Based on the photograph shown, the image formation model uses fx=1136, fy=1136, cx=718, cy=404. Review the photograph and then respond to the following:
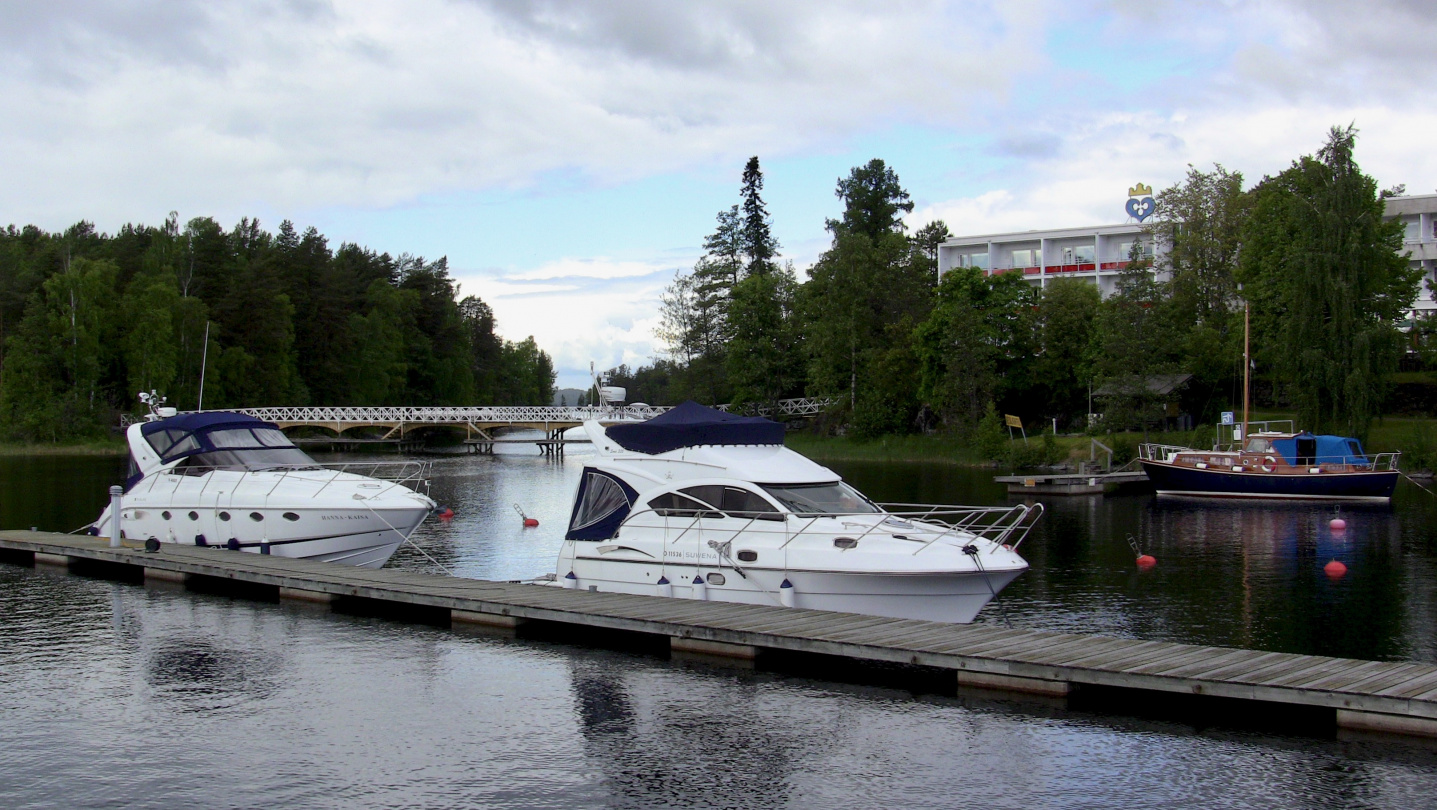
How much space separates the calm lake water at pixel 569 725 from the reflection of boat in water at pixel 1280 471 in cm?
2229

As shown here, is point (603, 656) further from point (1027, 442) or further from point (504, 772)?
point (1027, 442)

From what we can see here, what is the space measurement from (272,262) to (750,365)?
4054 cm

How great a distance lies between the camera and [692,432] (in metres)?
19.4

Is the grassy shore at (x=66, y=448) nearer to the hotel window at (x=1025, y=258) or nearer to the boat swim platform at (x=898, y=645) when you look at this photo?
the boat swim platform at (x=898, y=645)

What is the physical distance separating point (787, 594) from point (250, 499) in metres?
13.3

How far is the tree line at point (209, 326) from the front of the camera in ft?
254

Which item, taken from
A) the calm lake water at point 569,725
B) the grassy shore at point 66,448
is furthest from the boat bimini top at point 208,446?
the grassy shore at point 66,448

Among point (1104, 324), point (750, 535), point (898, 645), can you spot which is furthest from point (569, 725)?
point (1104, 324)

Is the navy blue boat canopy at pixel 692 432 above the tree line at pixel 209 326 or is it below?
below

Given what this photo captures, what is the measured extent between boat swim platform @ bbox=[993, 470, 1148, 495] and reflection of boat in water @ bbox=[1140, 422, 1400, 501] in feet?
6.85

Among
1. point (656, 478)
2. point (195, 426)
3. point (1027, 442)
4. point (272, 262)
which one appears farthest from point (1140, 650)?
point (272, 262)

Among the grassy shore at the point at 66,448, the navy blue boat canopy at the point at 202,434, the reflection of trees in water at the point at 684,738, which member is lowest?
the reflection of trees in water at the point at 684,738

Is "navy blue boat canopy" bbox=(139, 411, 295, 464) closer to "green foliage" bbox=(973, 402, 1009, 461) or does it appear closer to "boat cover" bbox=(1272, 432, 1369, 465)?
"boat cover" bbox=(1272, 432, 1369, 465)

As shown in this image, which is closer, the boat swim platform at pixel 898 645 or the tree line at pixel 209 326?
the boat swim platform at pixel 898 645
